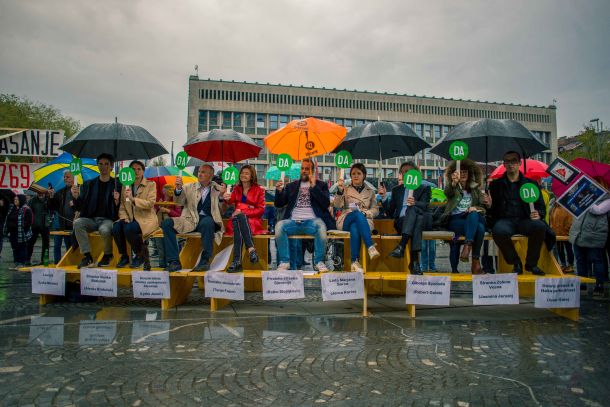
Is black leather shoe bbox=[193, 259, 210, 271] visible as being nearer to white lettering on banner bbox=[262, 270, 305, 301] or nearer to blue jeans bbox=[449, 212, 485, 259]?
white lettering on banner bbox=[262, 270, 305, 301]

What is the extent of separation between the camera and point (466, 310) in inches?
259

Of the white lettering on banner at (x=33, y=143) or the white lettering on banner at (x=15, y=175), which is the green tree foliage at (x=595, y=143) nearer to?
the white lettering on banner at (x=33, y=143)

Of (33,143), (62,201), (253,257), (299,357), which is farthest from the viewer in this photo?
(33,143)

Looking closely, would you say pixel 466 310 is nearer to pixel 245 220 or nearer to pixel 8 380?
pixel 245 220

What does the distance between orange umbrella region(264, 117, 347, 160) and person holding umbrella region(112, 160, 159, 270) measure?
270 centimetres

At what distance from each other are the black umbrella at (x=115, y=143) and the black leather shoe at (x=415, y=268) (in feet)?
15.3

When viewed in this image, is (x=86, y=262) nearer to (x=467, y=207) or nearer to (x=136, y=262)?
(x=136, y=262)

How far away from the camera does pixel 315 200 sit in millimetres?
6938

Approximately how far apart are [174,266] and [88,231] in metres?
1.66

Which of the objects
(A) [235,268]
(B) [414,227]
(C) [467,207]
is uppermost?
(C) [467,207]

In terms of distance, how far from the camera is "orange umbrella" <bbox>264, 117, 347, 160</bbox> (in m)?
8.68

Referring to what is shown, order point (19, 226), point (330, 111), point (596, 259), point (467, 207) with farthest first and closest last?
point (330, 111) < point (19, 226) < point (596, 259) < point (467, 207)

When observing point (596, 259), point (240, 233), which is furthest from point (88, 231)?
point (596, 259)

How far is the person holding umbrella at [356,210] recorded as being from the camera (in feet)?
20.9
